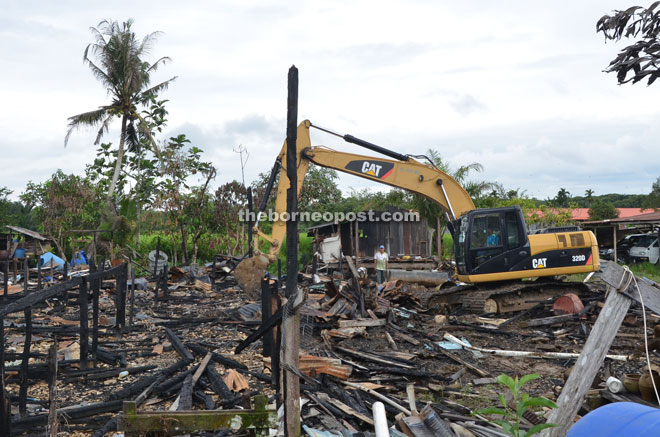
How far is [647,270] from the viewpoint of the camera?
2275 centimetres

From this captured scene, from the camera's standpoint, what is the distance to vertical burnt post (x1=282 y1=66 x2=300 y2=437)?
12.8 ft

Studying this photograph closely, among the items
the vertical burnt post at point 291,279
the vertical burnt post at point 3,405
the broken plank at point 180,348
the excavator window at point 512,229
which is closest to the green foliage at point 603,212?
the excavator window at point 512,229

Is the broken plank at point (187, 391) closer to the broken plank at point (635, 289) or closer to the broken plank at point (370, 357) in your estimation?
the broken plank at point (370, 357)

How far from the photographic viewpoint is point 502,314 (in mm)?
12516

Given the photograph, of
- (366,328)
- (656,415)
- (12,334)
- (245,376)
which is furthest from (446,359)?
(12,334)

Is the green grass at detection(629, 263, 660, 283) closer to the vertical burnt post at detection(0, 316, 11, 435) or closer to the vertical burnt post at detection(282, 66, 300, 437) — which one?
the vertical burnt post at detection(282, 66, 300, 437)

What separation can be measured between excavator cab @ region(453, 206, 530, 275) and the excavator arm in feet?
3.41

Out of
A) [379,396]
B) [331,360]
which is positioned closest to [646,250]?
[331,360]

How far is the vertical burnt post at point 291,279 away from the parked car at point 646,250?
25.2 meters

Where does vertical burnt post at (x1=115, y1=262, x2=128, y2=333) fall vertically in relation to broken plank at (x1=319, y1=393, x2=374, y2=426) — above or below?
above

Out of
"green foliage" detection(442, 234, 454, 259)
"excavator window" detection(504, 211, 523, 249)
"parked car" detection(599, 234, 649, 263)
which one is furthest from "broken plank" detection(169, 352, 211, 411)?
"parked car" detection(599, 234, 649, 263)

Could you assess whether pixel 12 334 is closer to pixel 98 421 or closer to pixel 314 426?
pixel 98 421

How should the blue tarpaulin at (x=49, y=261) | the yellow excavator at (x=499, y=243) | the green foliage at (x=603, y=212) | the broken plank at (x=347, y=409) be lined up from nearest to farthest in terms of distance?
the broken plank at (x=347, y=409)
the yellow excavator at (x=499, y=243)
the blue tarpaulin at (x=49, y=261)
the green foliage at (x=603, y=212)

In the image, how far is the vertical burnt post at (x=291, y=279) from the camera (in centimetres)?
391
